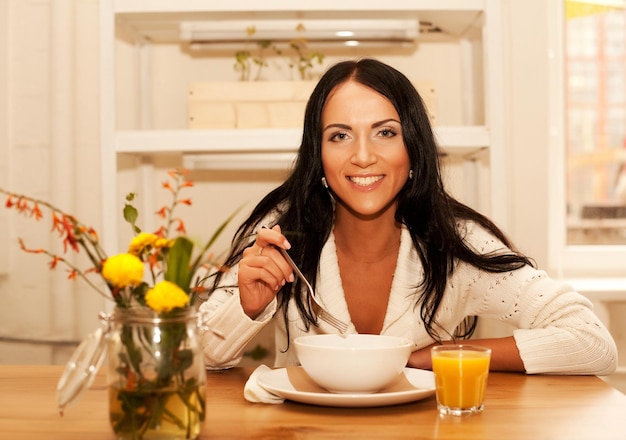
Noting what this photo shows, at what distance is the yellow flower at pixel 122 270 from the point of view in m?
0.80

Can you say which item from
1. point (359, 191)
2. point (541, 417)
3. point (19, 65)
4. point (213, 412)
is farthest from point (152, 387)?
point (19, 65)

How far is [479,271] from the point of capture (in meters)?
1.64

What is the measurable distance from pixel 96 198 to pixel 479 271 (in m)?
1.21

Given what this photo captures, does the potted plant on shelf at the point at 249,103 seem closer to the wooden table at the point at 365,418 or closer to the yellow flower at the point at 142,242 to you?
the wooden table at the point at 365,418

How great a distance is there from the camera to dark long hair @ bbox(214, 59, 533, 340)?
1.65 metres

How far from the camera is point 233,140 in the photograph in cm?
198

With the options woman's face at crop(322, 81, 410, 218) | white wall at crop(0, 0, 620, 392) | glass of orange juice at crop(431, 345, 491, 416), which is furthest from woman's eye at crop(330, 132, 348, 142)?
glass of orange juice at crop(431, 345, 491, 416)

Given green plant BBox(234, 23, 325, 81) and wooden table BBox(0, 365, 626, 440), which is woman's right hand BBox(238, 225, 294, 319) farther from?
green plant BBox(234, 23, 325, 81)

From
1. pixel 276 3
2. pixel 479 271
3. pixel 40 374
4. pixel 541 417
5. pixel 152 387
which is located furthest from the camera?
pixel 276 3

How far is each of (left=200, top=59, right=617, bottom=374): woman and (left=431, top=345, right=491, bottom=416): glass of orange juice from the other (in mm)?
476

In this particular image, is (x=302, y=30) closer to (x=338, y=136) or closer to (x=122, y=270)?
(x=338, y=136)

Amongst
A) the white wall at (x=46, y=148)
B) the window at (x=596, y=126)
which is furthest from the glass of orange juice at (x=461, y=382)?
the window at (x=596, y=126)

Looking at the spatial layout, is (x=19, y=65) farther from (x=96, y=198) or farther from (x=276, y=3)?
(x=276, y=3)

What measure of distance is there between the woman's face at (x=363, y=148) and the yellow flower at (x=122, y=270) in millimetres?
914
